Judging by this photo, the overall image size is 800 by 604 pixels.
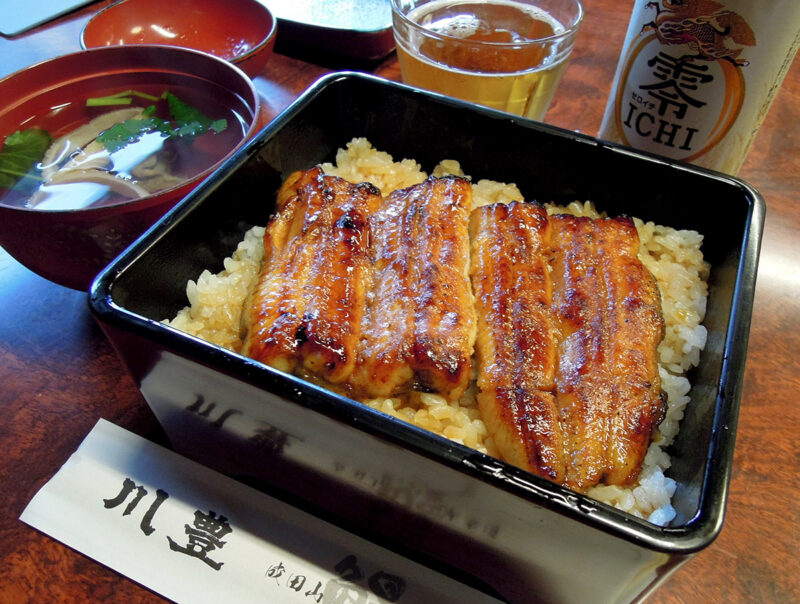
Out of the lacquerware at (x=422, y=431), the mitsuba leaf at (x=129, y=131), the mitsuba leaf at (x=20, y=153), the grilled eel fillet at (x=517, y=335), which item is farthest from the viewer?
the mitsuba leaf at (x=129, y=131)

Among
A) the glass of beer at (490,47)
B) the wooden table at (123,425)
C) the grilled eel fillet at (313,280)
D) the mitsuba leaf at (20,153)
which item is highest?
the glass of beer at (490,47)

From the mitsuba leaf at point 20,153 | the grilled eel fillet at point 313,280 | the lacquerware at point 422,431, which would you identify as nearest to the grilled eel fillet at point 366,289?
the grilled eel fillet at point 313,280

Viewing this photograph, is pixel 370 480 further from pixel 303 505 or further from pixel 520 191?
pixel 520 191

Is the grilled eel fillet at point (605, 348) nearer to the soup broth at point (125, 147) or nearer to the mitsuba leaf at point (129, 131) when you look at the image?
the soup broth at point (125, 147)

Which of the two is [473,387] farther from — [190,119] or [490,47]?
[190,119]

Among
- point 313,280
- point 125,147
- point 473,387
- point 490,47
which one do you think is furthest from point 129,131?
point 473,387

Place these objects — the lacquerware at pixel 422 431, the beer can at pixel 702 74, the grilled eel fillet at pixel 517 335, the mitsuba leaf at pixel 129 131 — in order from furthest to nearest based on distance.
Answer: the mitsuba leaf at pixel 129 131, the beer can at pixel 702 74, the grilled eel fillet at pixel 517 335, the lacquerware at pixel 422 431
